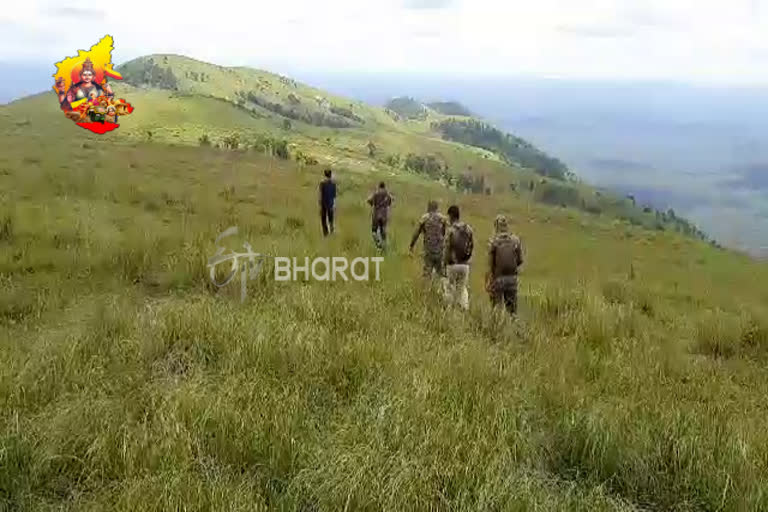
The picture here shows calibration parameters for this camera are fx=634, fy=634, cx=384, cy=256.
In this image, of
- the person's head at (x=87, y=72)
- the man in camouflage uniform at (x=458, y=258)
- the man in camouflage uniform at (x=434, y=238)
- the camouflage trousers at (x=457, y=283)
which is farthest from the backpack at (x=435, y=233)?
the person's head at (x=87, y=72)

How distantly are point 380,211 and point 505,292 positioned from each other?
18.0 ft

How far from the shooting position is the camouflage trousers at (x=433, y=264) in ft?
37.8

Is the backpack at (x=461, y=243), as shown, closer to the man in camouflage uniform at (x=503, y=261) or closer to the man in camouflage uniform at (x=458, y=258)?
the man in camouflage uniform at (x=458, y=258)

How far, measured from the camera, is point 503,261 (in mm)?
9938

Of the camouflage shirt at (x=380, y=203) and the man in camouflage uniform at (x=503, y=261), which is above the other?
the camouflage shirt at (x=380, y=203)

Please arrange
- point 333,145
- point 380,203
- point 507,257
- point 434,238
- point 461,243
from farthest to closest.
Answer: point 333,145, point 380,203, point 434,238, point 461,243, point 507,257

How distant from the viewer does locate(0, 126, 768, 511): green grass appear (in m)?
4.32

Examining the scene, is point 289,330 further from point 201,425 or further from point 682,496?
point 682,496

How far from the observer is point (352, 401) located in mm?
5742

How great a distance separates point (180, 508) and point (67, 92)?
3640cm

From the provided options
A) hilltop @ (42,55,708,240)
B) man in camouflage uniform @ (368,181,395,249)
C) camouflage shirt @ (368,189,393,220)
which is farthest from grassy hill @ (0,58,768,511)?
hilltop @ (42,55,708,240)

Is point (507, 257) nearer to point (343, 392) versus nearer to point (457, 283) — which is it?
point (457, 283)

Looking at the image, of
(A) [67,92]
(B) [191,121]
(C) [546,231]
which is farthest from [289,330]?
(B) [191,121]

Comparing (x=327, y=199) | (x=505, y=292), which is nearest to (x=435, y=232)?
(x=505, y=292)
